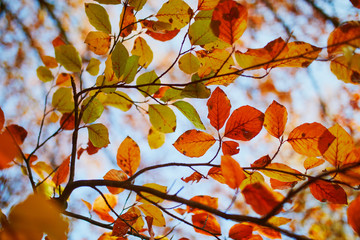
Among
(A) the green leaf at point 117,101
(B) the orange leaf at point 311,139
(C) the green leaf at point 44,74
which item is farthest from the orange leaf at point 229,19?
(C) the green leaf at point 44,74

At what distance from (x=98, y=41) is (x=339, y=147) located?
498 millimetres

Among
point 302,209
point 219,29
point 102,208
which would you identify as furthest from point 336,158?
point 302,209

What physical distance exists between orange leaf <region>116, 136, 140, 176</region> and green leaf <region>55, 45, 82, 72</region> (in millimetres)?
188

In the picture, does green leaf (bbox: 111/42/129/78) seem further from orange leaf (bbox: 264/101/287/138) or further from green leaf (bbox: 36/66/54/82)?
green leaf (bbox: 36/66/54/82)

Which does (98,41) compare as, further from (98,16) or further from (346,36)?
(346,36)

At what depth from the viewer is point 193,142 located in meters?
0.49

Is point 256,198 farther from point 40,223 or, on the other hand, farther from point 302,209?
point 302,209

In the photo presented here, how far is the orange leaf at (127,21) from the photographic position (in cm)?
48

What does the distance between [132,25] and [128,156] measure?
0.89ft

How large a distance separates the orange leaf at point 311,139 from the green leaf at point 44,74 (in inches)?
26.2

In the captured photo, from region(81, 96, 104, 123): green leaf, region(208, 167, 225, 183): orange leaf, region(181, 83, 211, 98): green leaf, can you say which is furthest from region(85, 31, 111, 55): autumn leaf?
region(208, 167, 225, 183): orange leaf

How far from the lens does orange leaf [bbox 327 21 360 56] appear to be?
13.3 inches

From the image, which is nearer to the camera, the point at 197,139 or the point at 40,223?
the point at 40,223

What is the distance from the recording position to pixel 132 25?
509 millimetres
